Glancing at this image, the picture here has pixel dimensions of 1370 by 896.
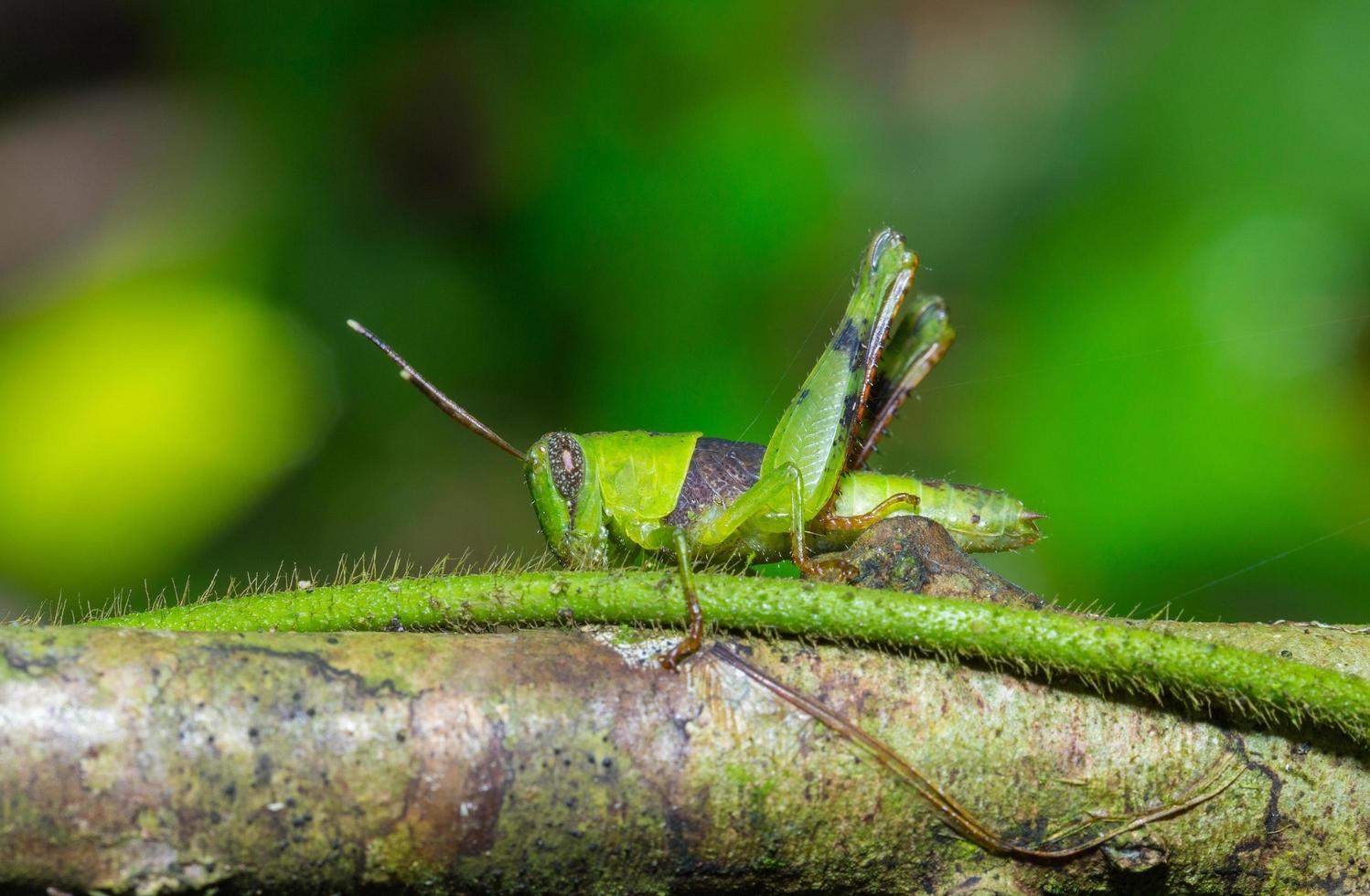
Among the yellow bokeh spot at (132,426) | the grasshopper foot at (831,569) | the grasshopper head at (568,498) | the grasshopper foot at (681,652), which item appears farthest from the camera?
the yellow bokeh spot at (132,426)

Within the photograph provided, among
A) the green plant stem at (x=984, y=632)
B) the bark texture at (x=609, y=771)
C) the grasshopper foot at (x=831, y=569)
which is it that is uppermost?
the grasshopper foot at (x=831, y=569)

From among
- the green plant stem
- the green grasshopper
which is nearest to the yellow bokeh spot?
the green grasshopper

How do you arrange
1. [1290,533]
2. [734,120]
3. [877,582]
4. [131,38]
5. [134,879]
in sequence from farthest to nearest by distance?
1. [131,38]
2. [734,120]
3. [1290,533]
4. [877,582]
5. [134,879]

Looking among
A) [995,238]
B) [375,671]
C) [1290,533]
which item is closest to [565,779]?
[375,671]

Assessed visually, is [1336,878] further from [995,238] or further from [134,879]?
[995,238]

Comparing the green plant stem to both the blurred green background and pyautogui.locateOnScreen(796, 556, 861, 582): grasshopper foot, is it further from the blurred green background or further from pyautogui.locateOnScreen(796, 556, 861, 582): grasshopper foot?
the blurred green background

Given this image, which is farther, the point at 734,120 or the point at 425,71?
the point at 425,71

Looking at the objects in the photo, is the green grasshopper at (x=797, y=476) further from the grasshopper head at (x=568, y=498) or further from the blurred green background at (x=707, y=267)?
the blurred green background at (x=707, y=267)

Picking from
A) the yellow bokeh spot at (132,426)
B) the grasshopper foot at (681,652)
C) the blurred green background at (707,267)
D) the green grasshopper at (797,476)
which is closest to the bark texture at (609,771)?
the grasshopper foot at (681,652)
